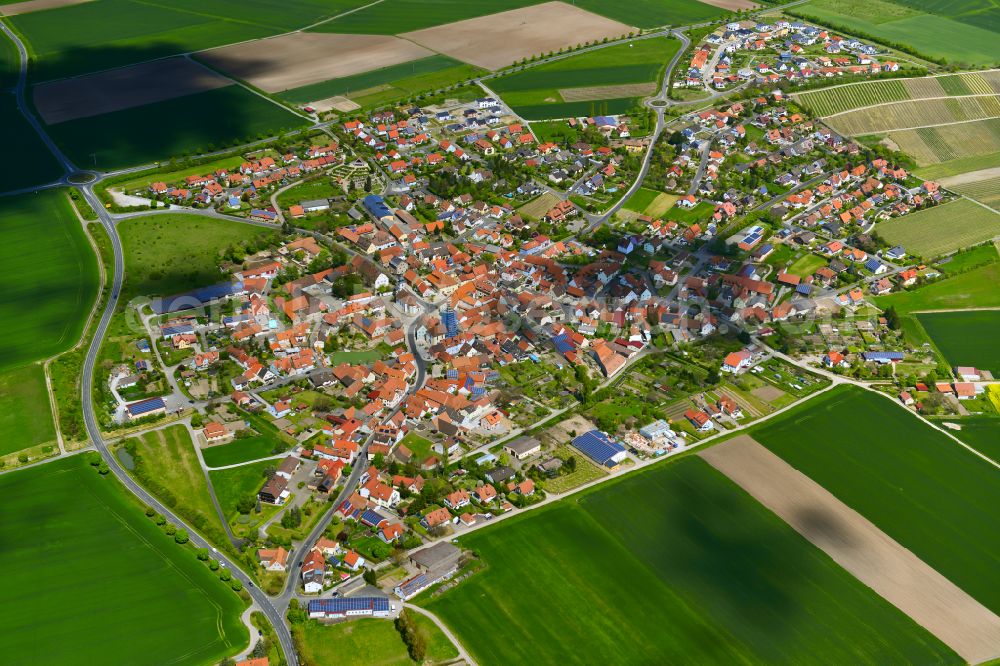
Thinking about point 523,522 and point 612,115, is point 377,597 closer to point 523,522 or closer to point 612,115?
point 523,522

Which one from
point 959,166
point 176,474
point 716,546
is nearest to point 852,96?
point 959,166

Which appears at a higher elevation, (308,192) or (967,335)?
(308,192)

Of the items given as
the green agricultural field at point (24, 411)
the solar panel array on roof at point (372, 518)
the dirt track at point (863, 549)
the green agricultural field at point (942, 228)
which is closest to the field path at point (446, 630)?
the solar panel array on roof at point (372, 518)

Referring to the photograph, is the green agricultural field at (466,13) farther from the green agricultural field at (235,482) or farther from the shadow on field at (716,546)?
the shadow on field at (716,546)

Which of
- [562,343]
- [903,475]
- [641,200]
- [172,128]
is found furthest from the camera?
[172,128]

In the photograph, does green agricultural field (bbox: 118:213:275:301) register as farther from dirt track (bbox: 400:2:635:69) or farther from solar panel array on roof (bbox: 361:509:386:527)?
dirt track (bbox: 400:2:635:69)

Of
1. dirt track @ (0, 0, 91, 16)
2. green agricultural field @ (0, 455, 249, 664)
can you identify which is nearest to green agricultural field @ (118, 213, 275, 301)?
green agricultural field @ (0, 455, 249, 664)

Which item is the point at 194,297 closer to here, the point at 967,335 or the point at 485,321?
the point at 485,321
